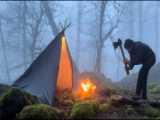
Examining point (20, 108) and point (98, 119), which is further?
point (20, 108)

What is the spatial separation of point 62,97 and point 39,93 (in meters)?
0.95

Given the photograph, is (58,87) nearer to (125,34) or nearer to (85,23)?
(85,23)

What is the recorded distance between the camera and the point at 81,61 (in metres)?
64.3

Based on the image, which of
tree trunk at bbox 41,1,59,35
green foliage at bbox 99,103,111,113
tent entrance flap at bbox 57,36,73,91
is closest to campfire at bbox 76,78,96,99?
tent entrance flap at bbox 57,36,73,91

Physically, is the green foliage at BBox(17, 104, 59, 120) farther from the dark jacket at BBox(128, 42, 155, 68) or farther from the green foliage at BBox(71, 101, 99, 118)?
the dark jacket at BBox(128, 42, 155, 68)

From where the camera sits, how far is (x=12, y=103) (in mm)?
10023

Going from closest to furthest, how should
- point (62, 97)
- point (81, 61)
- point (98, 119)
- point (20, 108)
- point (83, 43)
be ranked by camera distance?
1. point (98, 119)
2. point (20, 108)
3. point (62, 97)
4. point (81, 61)
5. point (83, 43)

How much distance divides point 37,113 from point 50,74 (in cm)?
369

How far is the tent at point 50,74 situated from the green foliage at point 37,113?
2193 mm

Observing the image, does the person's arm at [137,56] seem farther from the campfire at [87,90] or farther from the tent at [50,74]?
the tent at [50,74]

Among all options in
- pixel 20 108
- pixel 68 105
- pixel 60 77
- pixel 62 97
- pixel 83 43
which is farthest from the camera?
pixel 83 43

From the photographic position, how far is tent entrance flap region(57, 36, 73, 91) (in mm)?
13760

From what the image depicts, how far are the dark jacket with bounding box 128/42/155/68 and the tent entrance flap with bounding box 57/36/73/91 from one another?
11.1 ft

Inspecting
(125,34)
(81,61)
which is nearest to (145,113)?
(81,61)
